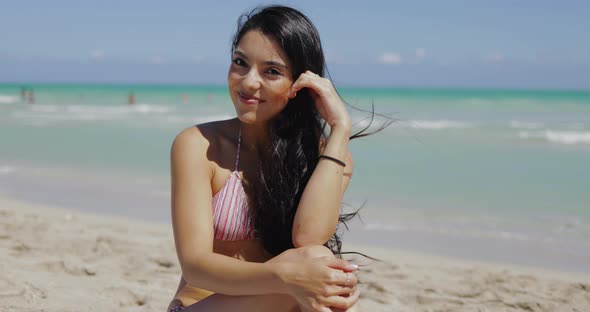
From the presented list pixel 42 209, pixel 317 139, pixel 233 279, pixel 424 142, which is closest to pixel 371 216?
pixel 42 209

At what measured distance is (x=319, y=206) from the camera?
8.09 ft

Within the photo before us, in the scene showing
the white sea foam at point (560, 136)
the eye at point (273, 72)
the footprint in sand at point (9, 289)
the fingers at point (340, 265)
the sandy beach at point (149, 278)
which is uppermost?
the eye at point (273, 72)

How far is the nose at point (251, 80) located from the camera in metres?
2.52

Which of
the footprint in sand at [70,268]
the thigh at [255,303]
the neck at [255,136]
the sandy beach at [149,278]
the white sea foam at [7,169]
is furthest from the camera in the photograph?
the white sea foam at [7,169]

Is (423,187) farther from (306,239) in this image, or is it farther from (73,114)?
(73,114)

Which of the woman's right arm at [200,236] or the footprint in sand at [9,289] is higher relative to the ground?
the woman's right arm at [200,236]

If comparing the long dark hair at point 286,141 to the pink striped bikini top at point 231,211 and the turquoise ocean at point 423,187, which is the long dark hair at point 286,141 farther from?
the turquoise ocean at point 423,187

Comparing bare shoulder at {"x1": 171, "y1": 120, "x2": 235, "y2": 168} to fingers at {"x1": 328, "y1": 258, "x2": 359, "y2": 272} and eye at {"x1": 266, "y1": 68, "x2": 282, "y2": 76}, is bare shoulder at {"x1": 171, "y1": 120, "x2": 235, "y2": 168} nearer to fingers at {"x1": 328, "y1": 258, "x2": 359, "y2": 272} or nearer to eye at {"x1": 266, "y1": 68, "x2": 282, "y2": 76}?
eye at {"x1": 266, "y1": 68, "x2": 282, "y2": 76}

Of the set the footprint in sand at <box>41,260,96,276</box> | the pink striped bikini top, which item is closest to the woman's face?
the pink striped bikini top

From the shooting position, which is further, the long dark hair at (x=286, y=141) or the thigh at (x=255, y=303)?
the long dark hair at (x=286, y=141)

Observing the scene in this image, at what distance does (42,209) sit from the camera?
6941 mm

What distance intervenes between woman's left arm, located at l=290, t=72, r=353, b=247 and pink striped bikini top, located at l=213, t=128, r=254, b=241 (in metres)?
0.24

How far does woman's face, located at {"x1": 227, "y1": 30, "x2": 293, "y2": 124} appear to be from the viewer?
99.3 inches

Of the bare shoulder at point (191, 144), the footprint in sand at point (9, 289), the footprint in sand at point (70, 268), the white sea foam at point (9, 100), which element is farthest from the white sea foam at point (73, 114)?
the bare shoulder at point (191, 144)
